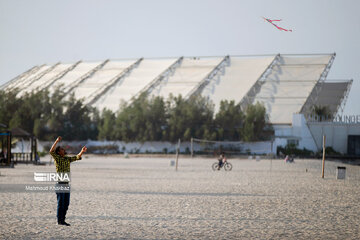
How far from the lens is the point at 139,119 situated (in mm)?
59844

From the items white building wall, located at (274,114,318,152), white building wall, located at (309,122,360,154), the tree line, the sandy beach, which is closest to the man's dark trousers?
the sandy beach

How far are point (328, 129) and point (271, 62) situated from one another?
51.6 ft

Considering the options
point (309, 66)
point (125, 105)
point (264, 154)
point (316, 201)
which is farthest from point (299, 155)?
point (316, 201)

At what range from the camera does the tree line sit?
57031 mm

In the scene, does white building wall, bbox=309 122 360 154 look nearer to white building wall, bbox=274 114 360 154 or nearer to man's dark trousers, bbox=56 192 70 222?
white building wall, bbox=274 114 360 154

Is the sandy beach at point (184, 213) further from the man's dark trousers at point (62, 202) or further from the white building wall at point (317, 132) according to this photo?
the white building wall at point (317, 132)

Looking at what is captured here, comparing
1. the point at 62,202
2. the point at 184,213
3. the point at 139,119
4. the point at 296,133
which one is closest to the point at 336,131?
the point at 296,133

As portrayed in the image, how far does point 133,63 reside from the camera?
78.9 meters

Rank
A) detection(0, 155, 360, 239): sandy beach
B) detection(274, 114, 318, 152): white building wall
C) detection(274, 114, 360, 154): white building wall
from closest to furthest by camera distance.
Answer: detection(0, 155, 360, 239): sandy beach
detection(274, 114, 318, 152): white building wall
detection(274, 114, 360, 154): white building wall

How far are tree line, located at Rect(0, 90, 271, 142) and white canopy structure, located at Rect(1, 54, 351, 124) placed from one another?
2861mm

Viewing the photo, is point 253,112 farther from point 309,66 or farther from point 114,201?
point 114,201

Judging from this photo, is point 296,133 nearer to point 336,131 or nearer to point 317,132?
point 317,132

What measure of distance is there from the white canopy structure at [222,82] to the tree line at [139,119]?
2861 millimetres

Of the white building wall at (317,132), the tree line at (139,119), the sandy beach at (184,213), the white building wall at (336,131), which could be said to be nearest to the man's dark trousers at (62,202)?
the sandy beach at (184,213)
